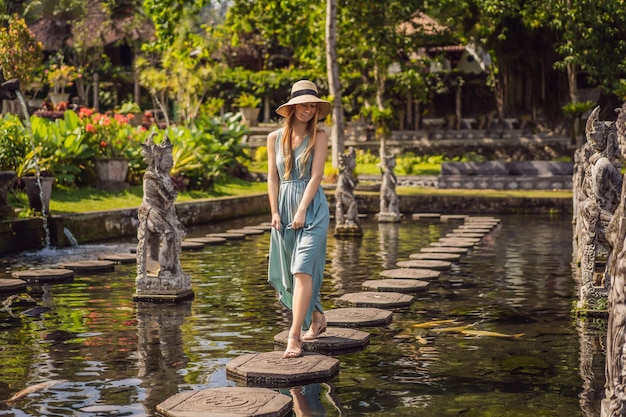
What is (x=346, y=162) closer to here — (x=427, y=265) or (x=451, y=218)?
(x=451, y=218)

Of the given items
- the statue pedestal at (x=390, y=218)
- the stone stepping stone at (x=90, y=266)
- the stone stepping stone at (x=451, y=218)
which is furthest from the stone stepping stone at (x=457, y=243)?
the stone stepping stone at (x=451, y=218)

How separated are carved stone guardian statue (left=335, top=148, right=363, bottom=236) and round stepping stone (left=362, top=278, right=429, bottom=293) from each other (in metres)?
6.46

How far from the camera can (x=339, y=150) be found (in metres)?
27.8

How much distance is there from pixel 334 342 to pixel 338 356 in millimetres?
184

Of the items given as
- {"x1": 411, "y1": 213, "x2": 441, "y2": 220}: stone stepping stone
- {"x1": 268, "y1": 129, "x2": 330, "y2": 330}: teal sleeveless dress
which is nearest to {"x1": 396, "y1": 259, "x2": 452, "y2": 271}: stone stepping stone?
{"x1": 268, "y1": 129, "x2": 330, "y2": 330}: teal sleeveless dress

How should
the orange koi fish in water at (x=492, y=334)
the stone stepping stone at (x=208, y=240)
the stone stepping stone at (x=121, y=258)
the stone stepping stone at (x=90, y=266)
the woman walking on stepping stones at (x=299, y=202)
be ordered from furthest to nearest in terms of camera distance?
the stone stepping stone at (x=208, y=240), the stone stepping stone at (x=121, y=258), the stone stepping stone at (x=90, y=266), the orange koi fish in water at (x=492, y=334), the woman walking on stepping stones at (x=299, y=202)

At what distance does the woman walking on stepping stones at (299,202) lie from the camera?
720 cm

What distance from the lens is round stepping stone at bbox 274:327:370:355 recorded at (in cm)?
761

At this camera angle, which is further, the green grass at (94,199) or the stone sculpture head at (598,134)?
the green grass at (94,199)

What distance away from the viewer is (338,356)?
24.5 feet

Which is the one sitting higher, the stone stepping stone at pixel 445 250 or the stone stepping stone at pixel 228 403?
the stone stepping stone at pixel 228 403

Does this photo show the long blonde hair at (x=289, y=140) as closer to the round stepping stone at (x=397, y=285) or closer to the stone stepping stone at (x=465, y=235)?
the round stepping stone at (x=397, y=285)

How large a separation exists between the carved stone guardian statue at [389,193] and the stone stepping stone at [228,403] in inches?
580

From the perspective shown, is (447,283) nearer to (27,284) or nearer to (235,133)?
(27,284)
